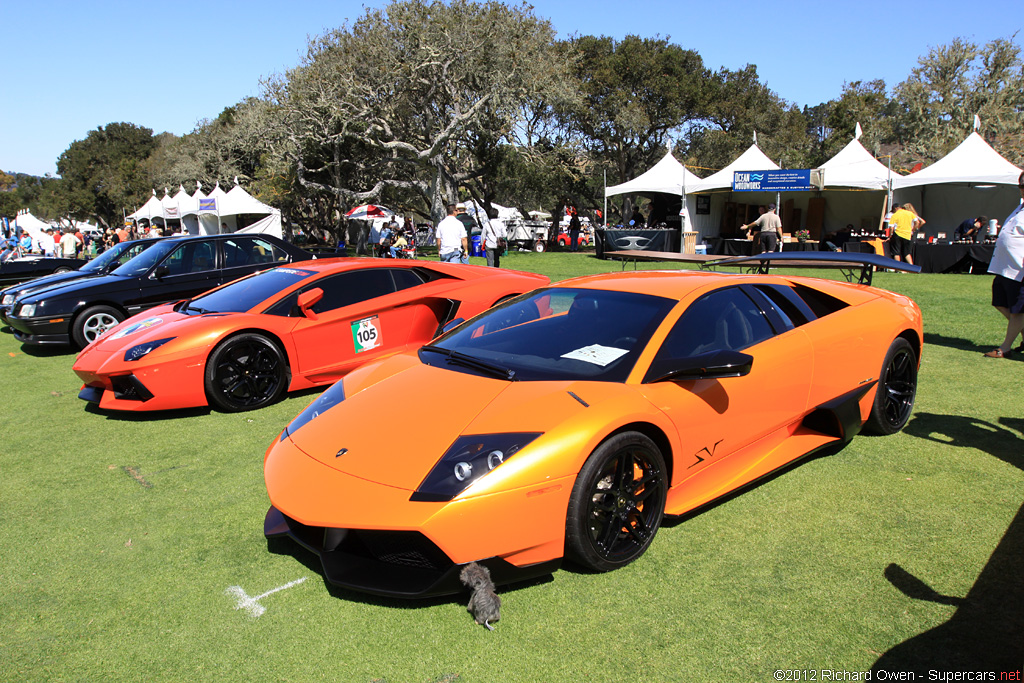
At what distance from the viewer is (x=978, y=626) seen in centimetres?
236

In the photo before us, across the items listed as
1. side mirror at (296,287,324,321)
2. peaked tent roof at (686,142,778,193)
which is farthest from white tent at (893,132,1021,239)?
side mirror at (296,287,324,321)

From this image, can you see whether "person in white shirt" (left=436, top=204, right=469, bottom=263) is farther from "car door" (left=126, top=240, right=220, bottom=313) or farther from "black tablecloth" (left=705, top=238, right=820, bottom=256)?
"black tablecloth" (left=705, top=238, right=820, bottom=256)

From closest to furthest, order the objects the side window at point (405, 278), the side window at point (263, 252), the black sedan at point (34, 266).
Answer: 1. the side window at point (405, 278)
2. the side window at point (263, 252)
3. the black sedan at point (34, 266)

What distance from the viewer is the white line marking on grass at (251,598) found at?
8.48 ft

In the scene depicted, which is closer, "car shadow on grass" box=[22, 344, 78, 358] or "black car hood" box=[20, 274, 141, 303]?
"black car hood" box=[20, 274, 141, 303]

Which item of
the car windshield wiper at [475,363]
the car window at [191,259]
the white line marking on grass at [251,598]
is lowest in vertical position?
the white line marking on grass at [251,598]

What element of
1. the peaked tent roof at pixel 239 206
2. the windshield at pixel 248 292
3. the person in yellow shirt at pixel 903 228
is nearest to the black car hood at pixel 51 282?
the windshield at pixel 248 292

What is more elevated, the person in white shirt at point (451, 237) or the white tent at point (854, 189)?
the white tent at point (854, 189)

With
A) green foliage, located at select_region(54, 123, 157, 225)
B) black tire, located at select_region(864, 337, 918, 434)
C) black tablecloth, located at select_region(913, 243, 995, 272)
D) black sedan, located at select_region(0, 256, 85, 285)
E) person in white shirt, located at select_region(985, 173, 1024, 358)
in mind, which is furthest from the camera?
green foliage, located at select_region(54, 123, 157, 225)

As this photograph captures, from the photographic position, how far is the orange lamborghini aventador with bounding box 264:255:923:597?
2.47m

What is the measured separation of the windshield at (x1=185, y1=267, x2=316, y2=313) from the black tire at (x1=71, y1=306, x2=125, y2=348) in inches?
118

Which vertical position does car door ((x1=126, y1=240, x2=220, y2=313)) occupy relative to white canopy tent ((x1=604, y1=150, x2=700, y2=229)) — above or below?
below

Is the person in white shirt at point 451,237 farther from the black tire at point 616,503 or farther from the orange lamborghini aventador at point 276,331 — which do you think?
the black tire at point 616,503

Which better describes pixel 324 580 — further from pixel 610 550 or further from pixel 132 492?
pixel 132 492
